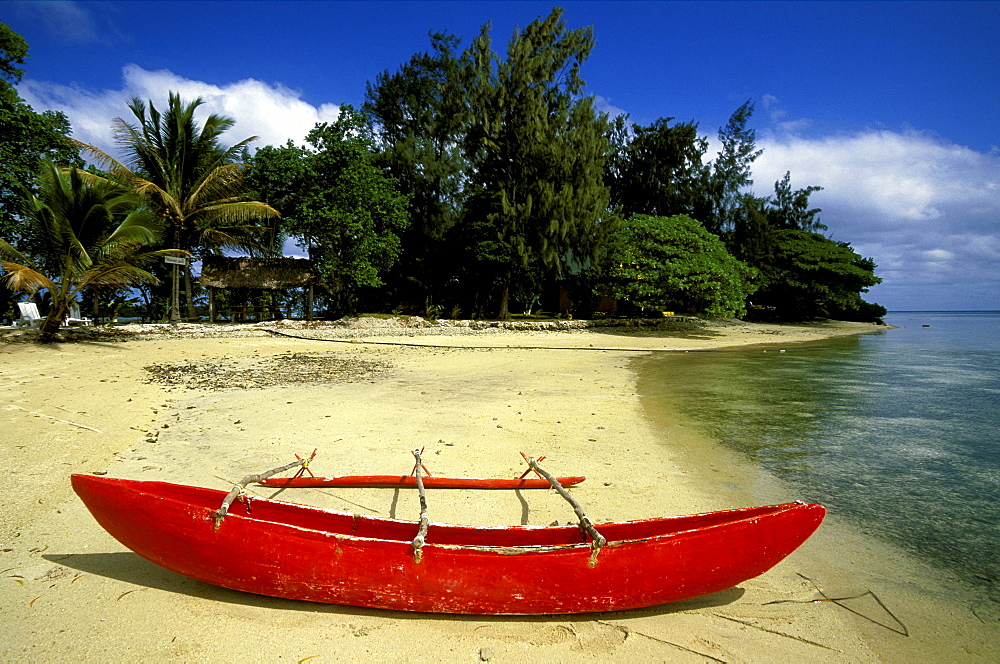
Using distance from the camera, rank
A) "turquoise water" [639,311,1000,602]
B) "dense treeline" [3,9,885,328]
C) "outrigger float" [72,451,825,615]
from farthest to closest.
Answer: "dense treeline" [3,9,885,328]
"turquoise water" [639,311,1000,602]
"outrigger float" [72,451,825,615]

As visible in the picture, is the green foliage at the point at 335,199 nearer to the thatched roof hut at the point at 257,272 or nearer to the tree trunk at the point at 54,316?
the thatched roof hut at the point at 257,272

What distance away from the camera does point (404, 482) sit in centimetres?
465

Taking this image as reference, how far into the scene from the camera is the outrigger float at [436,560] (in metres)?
2.72

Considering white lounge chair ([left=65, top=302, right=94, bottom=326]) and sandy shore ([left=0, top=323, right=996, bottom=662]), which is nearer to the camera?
sandy shore ([left=0, top=323, right=996, bottom=662])

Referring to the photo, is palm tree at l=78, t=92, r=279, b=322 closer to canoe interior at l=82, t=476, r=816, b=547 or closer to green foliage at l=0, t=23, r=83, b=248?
green foliage at l=0, t=23, r=83, b=248

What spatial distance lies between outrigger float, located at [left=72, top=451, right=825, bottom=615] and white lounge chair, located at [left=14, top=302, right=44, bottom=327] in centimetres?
1792

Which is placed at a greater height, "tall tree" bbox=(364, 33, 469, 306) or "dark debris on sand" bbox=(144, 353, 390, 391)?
"tall tree" bbox=(364, 33, 469, 306)

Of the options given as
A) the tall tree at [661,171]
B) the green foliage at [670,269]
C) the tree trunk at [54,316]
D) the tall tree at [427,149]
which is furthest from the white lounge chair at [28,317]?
the tall tree at [661,171]

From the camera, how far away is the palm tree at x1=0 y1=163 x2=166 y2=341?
43.1ft

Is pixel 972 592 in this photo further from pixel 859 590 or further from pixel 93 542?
pixel 93 542

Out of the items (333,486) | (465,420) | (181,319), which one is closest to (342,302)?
(181,319)

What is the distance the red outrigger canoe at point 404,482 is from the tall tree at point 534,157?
2008cm

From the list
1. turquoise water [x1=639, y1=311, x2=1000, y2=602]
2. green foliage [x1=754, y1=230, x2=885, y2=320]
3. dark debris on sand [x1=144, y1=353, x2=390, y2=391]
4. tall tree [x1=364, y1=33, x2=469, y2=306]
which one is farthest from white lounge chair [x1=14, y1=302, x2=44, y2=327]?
green foliage [x1=754, y1=230, x2=885, y2=320]

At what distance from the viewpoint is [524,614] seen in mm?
2830
